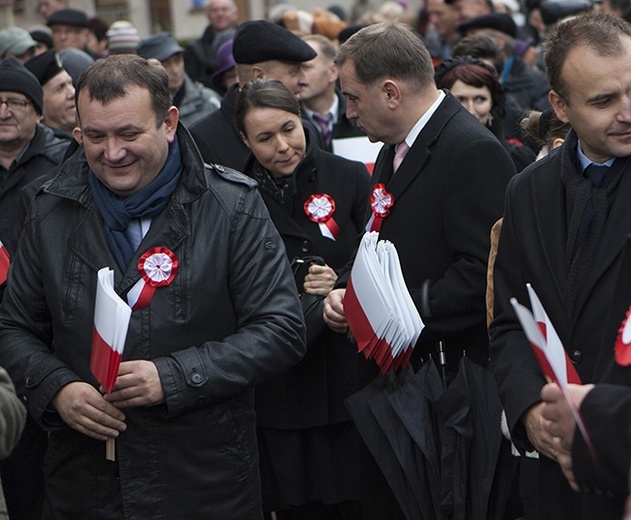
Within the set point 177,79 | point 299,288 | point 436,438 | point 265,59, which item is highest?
point 265,59

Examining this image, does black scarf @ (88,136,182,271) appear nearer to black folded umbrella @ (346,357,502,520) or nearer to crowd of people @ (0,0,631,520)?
crowd of people @ (0,0,631,520)

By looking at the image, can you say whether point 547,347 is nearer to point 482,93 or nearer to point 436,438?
point 436,438

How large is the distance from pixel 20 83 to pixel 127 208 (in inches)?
96.2

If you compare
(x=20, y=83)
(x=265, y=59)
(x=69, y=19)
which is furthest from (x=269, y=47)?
(x=69, y=19)

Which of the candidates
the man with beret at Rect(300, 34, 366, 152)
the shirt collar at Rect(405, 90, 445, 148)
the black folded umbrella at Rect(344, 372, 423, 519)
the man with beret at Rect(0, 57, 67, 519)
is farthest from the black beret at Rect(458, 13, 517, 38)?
the black folded umbrella at Rect(344, 372, 423, 519)

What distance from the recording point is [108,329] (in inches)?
136

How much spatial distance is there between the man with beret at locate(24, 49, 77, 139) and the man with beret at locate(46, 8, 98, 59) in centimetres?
452

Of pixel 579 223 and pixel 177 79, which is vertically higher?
pixel 579 223

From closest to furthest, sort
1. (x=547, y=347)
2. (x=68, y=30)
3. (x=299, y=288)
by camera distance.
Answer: (x=547, y=347) → (x=299, y=288) → (x=68, y=30)

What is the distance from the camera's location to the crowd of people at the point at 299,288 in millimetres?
3328

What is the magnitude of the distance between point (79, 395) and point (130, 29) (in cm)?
735

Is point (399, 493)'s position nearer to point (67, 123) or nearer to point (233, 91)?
point (233, 91)

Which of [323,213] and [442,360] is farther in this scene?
[323,213]

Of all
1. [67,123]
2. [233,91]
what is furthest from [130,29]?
[233,91]
